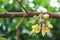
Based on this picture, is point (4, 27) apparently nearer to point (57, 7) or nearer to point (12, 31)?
point (12, 31)

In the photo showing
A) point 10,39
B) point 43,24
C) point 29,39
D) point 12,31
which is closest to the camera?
point 43,24

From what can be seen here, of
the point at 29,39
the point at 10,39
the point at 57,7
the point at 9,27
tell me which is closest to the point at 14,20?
the point at 9,27

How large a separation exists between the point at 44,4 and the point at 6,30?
0.30 meters

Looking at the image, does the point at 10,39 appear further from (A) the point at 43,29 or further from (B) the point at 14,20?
(A) the point at 43,29

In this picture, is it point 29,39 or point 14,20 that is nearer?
point 29,39

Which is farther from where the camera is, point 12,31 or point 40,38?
point 12,31

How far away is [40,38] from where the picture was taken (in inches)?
25.4

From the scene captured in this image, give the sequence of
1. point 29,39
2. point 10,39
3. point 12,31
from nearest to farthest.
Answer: point 29,39 → point 10,39 → point 12,31

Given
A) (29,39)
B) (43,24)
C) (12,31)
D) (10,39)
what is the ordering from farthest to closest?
1. (12,31)
2. (10,39)
3. (29,39)
4. (43,24)

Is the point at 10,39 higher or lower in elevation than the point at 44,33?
lower

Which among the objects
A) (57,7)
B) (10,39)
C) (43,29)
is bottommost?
(10,39)

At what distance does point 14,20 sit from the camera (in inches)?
49.3

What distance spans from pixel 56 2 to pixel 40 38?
64 centimetres

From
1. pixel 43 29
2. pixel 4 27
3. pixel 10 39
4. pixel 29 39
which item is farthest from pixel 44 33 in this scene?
pixel 4 27
